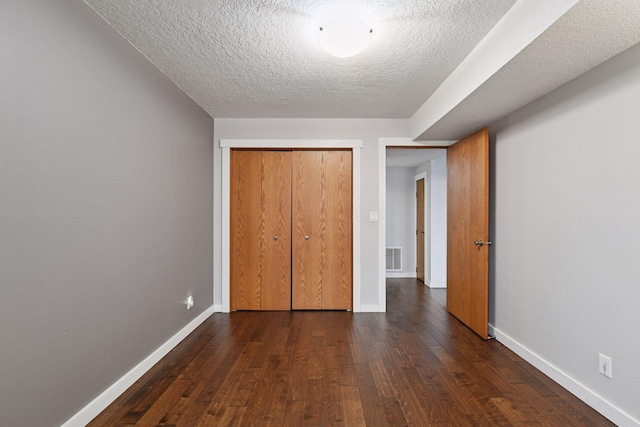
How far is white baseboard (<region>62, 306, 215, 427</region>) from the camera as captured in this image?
1.68 meters

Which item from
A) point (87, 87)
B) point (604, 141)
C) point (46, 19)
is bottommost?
point (604, 141)

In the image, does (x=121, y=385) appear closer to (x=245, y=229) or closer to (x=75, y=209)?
(x=75, y=209)

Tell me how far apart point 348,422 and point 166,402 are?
1.12m

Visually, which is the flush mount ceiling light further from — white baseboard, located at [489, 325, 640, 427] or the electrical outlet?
white baseboard, located at [489, 325, 640, 427]

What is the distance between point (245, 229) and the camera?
377 cm

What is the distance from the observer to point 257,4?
1.72 meters

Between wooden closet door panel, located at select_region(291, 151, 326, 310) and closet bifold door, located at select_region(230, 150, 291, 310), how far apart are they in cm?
10

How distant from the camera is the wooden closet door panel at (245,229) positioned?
3.77m

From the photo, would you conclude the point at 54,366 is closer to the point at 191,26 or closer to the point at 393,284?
the point at 191,26

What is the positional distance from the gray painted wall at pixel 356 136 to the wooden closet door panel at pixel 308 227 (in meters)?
0.32

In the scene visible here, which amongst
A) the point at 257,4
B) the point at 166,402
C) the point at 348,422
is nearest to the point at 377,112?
the point at 257,4

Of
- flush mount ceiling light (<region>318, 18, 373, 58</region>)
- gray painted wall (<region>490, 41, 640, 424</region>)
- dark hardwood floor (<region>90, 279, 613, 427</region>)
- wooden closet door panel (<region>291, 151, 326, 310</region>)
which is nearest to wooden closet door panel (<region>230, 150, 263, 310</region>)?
wooden closet door panel (<region>291, 151, 326, 310</region>)

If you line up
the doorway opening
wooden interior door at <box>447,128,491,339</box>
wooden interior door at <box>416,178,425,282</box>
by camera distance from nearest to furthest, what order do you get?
1. wooden interior door at <box>447,128,491,339</box>
2. the doorway opening
3. wooden interior door at <box>416,178,425,282</box>

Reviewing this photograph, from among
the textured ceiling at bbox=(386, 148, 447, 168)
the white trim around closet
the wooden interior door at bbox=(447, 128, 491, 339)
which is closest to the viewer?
the wooden interior door at bbox=(447, 128, 491, 339)
